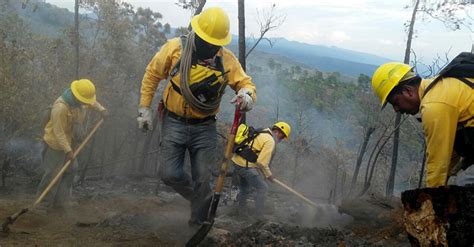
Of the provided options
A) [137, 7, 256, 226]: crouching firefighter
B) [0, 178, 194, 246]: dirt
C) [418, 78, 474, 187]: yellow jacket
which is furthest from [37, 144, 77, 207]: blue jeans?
[418, 78, 474, 187]: yellow jacket

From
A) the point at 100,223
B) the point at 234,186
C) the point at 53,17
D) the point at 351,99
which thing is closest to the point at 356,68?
the point at 351,99

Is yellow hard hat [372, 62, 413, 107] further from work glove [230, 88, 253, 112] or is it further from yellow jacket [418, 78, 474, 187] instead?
work glove [230, 88, 253, 112]

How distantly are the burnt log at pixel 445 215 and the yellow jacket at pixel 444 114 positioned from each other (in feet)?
0.86

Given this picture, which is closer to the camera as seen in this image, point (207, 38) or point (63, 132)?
point (207, 38)

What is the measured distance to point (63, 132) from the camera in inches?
253

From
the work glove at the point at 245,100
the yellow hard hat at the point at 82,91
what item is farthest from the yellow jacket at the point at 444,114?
the yellow hard hat at the point at 82,91

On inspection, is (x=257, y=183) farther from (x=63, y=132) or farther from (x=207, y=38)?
(x=207, y=38)

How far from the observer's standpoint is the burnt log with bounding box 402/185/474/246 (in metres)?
3.23

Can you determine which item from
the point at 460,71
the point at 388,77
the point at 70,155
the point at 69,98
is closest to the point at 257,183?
the point at 70,155

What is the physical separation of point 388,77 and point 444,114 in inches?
23.5

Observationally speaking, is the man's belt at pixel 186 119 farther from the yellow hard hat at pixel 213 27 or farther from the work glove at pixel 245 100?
the yellow hard hat at pixel 213 27

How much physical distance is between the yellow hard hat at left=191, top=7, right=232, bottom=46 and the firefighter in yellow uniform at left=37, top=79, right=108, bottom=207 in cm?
275

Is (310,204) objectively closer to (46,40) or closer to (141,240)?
(141,240)

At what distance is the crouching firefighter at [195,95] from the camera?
14.9ft
